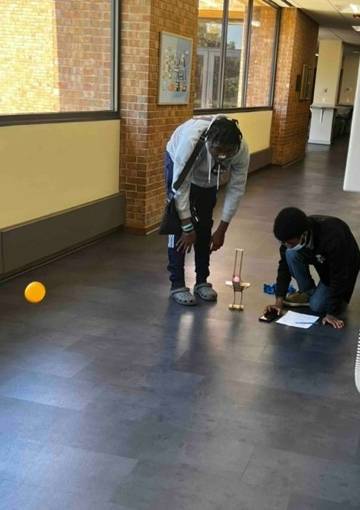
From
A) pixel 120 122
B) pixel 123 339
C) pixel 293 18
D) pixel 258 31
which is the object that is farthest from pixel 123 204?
pixel 293 18

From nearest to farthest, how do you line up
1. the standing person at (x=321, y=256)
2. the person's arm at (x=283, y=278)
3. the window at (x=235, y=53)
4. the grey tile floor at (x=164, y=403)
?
the grey tile floor at (x=164, y=403) → the standing person at (x=321, y=256) → the person's arm at (x=283, y=278) → the window at (x=235, y=53)

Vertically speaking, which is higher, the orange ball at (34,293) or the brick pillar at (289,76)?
the brick pillar at (289,76)

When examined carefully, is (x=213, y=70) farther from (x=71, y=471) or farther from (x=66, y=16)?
(x=71, y=471)

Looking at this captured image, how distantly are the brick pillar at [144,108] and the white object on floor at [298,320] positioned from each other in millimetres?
2333

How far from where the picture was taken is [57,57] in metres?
4.96

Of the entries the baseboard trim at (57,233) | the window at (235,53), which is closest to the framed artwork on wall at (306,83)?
the window at (235,53)

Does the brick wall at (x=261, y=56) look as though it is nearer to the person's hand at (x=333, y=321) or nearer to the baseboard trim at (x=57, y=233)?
the baseboard trim at (x=57, y=233)

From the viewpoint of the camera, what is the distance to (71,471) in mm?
2154

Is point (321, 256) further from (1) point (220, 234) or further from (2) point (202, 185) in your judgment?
(2) point (202, 185)

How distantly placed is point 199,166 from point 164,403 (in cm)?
158

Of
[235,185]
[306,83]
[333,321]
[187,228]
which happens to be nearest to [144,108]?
[235,185]

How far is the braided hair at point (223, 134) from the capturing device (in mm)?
3279

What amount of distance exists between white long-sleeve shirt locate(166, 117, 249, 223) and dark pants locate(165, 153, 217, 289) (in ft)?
0.26

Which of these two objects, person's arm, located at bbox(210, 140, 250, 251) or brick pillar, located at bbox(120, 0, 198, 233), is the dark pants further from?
brick pillar, located at bbox(120, 0, 198, 233)
